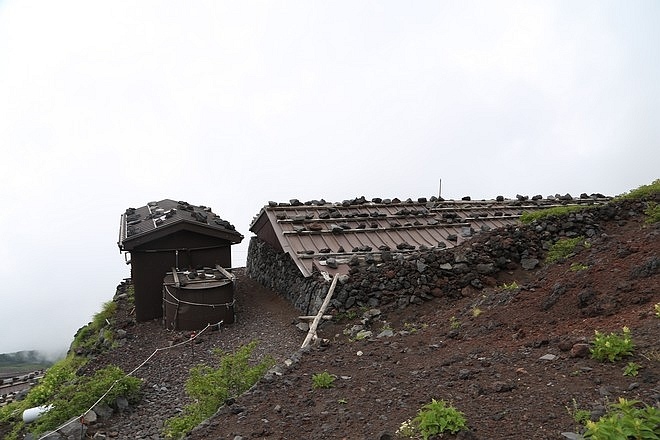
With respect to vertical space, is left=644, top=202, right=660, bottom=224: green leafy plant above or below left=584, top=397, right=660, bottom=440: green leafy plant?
above

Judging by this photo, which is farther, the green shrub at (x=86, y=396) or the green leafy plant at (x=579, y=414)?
the green shrub at (x=86, y=396)

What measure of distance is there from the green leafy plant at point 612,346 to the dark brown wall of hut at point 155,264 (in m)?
12.0

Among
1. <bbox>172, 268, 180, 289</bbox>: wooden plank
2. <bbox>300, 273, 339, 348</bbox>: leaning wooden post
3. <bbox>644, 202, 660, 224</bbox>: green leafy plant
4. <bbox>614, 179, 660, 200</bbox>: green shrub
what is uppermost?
<bbox>614, 179, 660, 200</bbox>: green shrub

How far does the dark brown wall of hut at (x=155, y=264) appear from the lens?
1455cm

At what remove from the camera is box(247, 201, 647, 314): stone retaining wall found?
11.0m

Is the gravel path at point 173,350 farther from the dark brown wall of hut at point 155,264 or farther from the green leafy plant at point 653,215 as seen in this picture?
the green leafy plant at point 653,215

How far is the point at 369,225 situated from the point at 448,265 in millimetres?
3876

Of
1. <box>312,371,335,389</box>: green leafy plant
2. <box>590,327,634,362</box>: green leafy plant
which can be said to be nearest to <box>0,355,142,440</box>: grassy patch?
<box>312,371,335,389</box>: green leafy plant

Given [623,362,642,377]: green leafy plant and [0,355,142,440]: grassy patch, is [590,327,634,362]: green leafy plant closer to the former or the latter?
[623,362,642,377]: green leafy plant

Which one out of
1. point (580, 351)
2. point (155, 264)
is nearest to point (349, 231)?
point (155, 264)

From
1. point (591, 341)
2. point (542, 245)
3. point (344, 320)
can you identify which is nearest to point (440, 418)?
point (591, 341)

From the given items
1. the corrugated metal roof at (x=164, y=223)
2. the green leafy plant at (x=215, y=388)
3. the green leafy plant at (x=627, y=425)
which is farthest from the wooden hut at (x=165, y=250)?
the green leafy plant at (x=627, y=425)

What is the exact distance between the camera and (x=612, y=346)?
16.6ft

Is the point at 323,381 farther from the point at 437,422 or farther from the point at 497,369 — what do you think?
the point at 437,422
